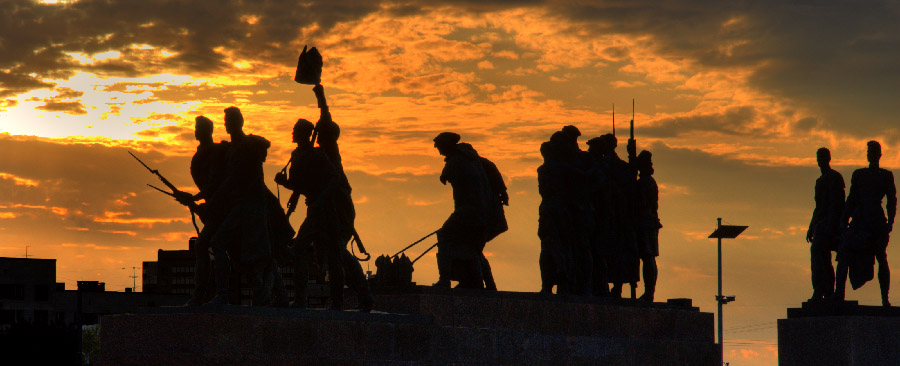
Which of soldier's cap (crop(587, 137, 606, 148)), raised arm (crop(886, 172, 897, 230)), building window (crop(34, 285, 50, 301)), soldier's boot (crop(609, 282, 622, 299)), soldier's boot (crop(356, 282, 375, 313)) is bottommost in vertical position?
soldier's boot (crop(356, 282, 375, 313))

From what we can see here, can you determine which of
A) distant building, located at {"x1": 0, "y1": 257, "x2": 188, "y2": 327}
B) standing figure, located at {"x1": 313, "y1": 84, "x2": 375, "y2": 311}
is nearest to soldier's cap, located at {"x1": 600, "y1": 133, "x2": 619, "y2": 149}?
standing figure, located at {"x1": 313, "y1": 84, "x2": 375, "y2": 311}

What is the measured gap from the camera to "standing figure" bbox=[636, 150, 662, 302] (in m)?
21.8

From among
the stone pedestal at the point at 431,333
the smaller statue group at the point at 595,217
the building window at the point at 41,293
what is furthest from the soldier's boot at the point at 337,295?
the building window at the point at 41,293

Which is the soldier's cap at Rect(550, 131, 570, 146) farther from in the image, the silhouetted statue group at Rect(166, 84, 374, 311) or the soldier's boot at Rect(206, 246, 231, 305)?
the soldier's boot at Rect(206, 246, 231, 305)

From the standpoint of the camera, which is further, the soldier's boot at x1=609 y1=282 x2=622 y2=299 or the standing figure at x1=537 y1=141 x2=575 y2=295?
the soldier's boot at x1=609 y1=282 x2=622 y2=299

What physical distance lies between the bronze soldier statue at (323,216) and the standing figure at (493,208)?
2.75 metres

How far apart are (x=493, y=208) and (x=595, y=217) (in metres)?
2.65

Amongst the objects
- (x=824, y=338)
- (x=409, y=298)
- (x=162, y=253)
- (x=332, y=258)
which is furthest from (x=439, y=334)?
(x=162, y=253)

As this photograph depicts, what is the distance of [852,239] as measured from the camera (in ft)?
72.7

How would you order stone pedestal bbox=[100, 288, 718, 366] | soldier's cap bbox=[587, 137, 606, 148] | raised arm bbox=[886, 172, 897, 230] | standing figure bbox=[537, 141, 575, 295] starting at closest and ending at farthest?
stone pedestal bbox=[100, 288, 718, 366] < standing figure bbox=[537, 141, 575, 295] < soldier's cap bbox=[587, 137, 606, 148] < raised arm bbox=[886, 172, 897, 230]

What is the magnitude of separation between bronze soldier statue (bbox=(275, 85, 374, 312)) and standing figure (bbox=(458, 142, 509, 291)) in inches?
108

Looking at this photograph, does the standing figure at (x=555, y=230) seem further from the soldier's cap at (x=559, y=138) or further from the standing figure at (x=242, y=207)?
the standing figure at (x=242, y=207)

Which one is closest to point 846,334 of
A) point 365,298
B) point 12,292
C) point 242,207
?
point 365,298

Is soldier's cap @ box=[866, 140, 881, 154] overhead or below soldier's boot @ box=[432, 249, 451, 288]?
overhead
